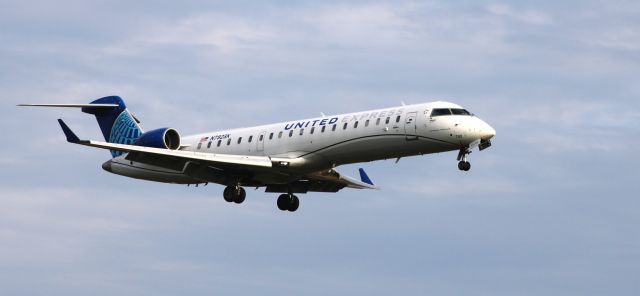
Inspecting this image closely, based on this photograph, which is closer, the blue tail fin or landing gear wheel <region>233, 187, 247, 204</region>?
landing gear wheel <region>233, 187, 247, 204</region>

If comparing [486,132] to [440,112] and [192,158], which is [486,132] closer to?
[440,112]

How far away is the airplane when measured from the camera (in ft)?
142

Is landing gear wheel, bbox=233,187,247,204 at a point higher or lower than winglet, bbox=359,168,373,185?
lower

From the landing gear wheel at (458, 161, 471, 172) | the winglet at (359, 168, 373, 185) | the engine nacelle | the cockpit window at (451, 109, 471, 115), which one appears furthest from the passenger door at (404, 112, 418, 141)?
the engine nacelle

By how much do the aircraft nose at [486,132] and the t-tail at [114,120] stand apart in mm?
14668

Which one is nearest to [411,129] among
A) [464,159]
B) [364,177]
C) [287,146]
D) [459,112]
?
[459,112]

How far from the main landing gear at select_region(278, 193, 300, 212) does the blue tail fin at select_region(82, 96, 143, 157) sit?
5.97 meters

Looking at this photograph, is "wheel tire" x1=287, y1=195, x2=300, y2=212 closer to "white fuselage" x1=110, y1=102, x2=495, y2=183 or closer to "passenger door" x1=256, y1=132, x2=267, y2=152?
"white fuselage" x1=110, y1=102, x2=495, y2=183

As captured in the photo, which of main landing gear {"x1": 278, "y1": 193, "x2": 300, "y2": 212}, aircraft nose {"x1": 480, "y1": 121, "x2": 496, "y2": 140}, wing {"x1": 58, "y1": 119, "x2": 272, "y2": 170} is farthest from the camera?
main landing gear {"x1": 278, "y1": 193, "x2": 300, "y2": 212}

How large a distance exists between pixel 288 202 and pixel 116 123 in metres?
7.39

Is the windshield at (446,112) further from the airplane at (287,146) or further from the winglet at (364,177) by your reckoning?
the winglet at (364,177)

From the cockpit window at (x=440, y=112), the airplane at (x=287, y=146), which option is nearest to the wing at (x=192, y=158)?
the airplane at (x=287, y=146)

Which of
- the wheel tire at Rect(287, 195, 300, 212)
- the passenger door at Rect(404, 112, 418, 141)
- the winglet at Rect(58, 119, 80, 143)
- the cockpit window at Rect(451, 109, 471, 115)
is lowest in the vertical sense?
the winglet at Rect(58, 119, 80, 143)

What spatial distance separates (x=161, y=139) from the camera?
4784 cm
